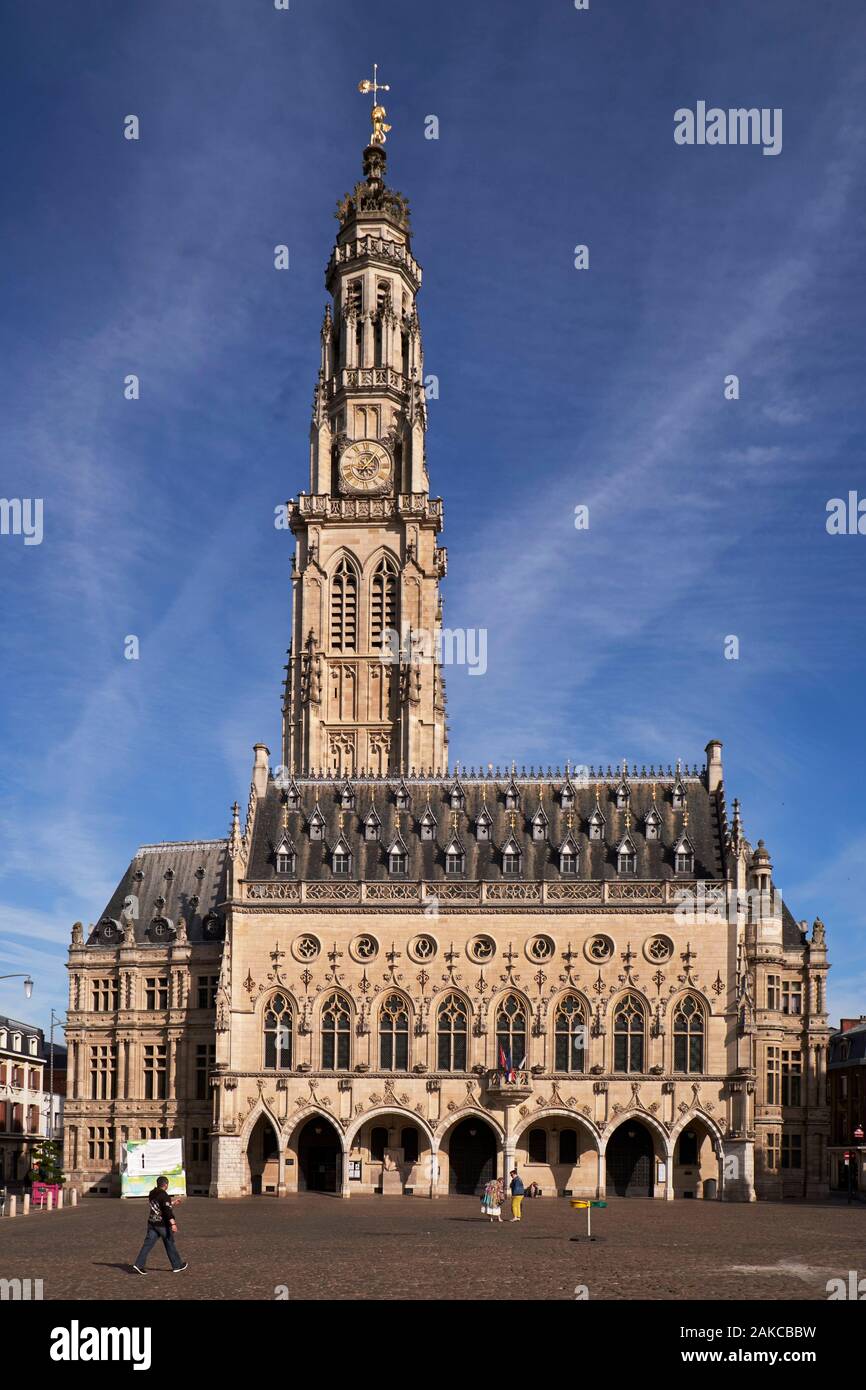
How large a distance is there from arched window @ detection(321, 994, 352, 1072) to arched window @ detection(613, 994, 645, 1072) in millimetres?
13613

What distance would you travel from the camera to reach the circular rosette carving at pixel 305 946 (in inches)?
2889

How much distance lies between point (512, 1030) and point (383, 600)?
42.9m

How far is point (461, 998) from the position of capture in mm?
72500

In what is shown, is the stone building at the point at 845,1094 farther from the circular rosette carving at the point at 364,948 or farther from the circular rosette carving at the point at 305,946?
the circular rosette carving at the point at 305,946

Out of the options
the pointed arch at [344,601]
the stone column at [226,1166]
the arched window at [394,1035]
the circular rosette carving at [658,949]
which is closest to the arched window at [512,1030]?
the arched window at [394,1035]

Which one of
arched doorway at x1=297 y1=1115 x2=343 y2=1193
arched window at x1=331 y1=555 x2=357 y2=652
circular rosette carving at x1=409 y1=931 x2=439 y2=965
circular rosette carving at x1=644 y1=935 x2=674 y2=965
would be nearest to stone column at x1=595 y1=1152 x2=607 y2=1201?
circular rosette carving at x1=644 y1=935 x2=674 y2=965

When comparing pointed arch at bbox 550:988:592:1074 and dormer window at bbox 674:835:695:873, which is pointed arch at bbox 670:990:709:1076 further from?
dormer window at bbox 674:835:695:873

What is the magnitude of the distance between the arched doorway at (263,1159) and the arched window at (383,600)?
41.1 m

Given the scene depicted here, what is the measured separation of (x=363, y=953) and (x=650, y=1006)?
14.8 m

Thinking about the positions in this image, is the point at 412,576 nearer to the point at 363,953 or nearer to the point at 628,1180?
the point at 363,953

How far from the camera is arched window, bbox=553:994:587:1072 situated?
235 feet

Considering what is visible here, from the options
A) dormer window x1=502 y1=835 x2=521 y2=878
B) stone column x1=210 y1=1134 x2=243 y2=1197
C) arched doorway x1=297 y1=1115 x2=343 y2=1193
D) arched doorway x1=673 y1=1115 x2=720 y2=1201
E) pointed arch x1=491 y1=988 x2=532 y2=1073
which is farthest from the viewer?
dormer window x1=502 y1=835 x2=521 y2=878
